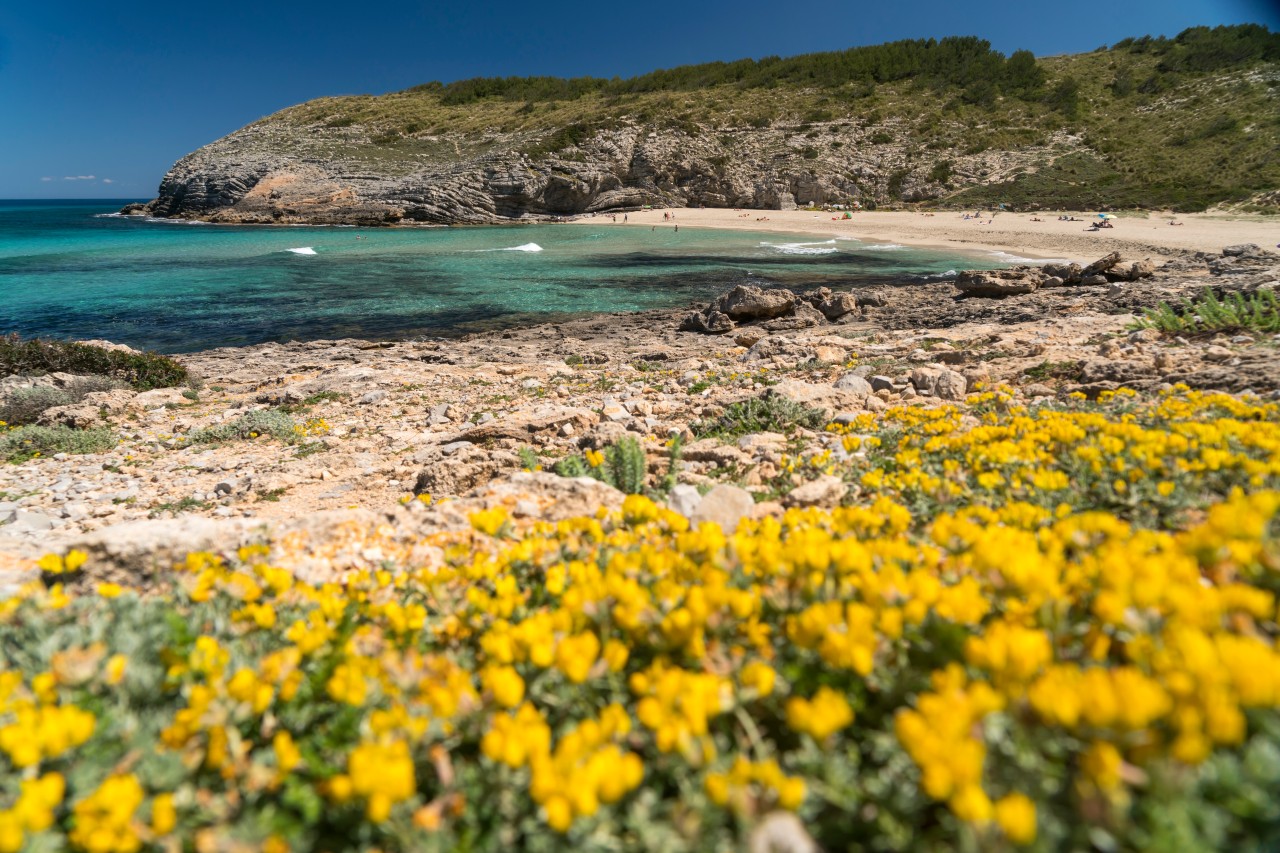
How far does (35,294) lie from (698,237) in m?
35.8

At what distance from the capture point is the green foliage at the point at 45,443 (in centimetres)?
694

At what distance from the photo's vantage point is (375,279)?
2562cm

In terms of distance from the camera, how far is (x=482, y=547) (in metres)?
2.82

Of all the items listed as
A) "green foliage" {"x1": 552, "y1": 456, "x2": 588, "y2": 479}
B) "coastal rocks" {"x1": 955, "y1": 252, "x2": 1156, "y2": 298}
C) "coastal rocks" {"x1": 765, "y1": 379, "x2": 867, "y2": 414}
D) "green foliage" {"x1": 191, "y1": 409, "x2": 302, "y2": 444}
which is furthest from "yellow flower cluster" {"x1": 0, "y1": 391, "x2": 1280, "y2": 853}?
"coastal rocks" {"x1": 955, "y1": 252, "x2": 1156, "y2": 298}

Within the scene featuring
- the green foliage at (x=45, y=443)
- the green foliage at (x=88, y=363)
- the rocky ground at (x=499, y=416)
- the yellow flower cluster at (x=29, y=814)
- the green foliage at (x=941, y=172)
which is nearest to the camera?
the yellow flower cluster at (x=29, y=814)

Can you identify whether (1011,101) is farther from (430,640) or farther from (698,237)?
(430,640)

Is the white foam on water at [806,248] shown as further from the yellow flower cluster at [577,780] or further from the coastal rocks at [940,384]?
the yellow flower cluster at [577,780]

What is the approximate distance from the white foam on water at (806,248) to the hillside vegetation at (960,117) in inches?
940

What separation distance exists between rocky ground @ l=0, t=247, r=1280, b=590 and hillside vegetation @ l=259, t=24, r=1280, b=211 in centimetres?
4282

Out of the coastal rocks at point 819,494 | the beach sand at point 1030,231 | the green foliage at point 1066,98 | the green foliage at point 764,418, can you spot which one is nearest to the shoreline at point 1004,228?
the beach sand at point 1030,231

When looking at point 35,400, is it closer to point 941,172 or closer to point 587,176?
point 587,176

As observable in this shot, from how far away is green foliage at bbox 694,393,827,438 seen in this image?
17.9 feet

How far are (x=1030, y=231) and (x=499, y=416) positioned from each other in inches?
1484

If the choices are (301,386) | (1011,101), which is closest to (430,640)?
(301,386)
